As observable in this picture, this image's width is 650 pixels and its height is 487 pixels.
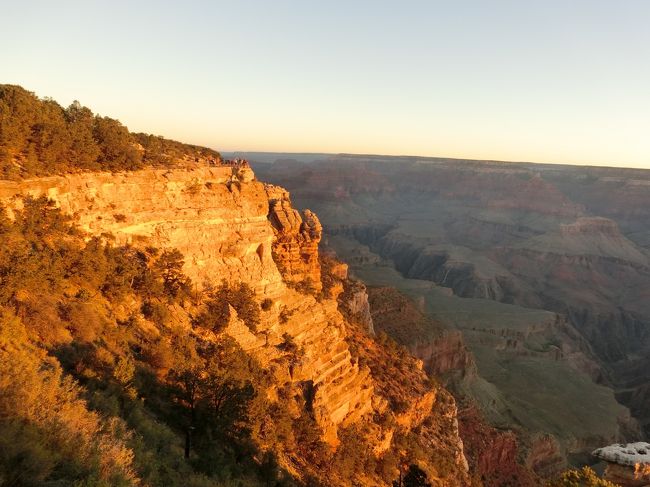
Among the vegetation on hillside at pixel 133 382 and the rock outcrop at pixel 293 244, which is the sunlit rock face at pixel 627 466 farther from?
the rock outcrop at pixel 293 244

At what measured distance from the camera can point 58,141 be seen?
17797mm

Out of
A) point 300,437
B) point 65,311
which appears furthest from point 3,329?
point 300,437

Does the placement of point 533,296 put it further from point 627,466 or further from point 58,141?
point 58,141

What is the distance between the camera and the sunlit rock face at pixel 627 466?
1716 cm

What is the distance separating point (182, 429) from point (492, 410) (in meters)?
42.1

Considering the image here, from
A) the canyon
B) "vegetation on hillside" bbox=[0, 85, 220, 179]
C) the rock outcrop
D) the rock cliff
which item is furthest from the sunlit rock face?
the canyon

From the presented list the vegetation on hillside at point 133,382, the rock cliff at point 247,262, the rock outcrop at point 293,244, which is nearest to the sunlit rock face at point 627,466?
the rock cliff at point 247,262

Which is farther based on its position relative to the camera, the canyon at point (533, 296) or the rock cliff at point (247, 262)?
the canyon at point (533, 296)

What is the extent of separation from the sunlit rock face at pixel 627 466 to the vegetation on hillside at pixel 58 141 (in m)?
23.4

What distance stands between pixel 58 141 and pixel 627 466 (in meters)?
26.0

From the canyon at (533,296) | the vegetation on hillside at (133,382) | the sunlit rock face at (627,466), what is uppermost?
the vegetation on hillside at (133,382)

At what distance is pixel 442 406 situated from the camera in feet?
102

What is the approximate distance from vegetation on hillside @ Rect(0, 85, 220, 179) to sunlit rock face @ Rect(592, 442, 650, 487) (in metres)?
23.4

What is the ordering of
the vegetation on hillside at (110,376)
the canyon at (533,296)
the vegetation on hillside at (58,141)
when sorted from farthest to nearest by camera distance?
1. the canyon at (533,296)
2. the vegetation on hillside at (58,141)
3. the vegetation on hillside at (110,376)
